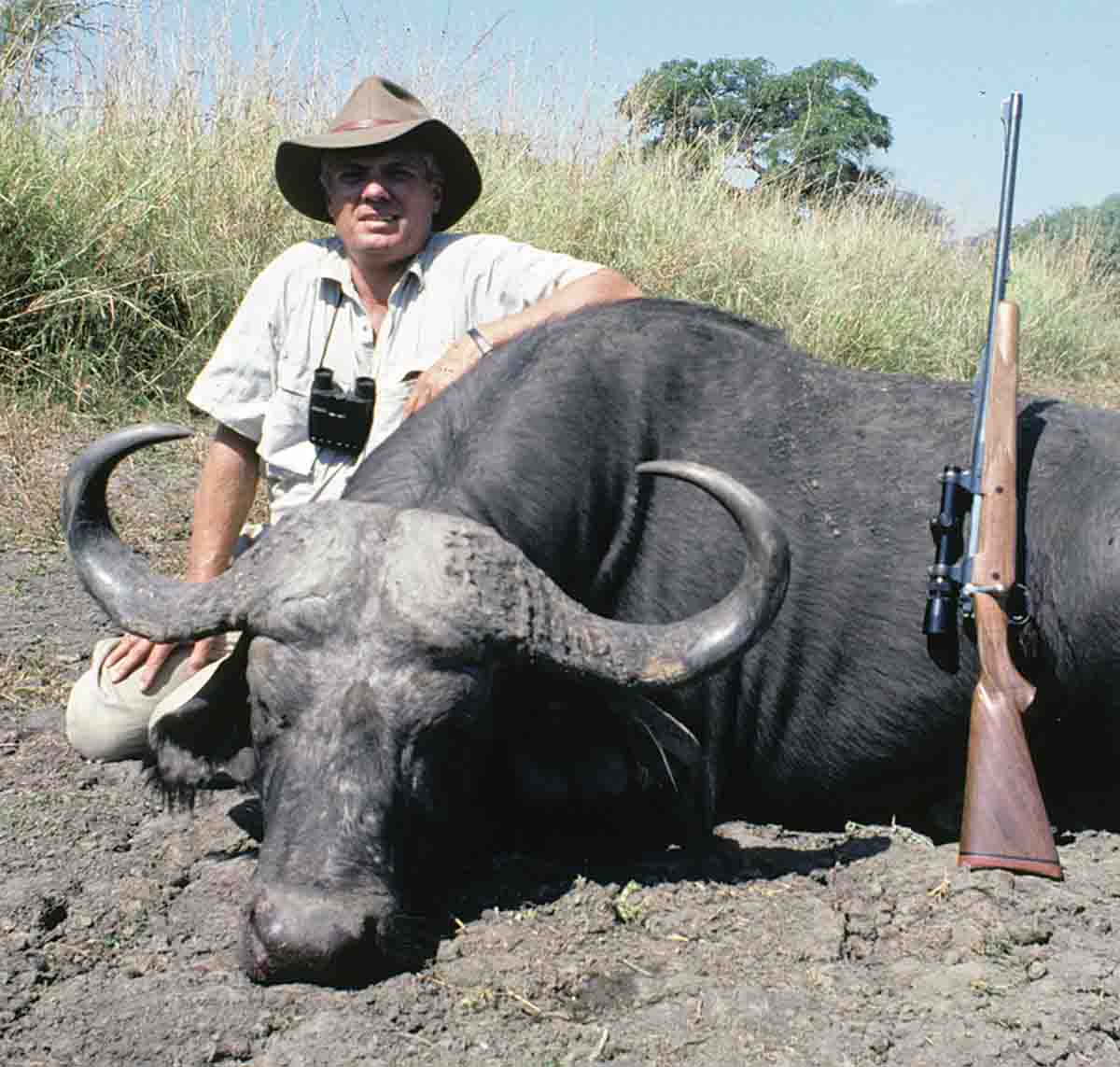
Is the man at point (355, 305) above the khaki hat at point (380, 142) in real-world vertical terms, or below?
below

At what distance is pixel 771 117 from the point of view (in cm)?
2095

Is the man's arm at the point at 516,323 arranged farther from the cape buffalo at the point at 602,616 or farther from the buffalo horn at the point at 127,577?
the buffalo horn at the point at 127,577

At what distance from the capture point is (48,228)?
7.64 m

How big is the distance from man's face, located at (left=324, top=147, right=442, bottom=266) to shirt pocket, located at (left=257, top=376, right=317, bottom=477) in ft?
1.85

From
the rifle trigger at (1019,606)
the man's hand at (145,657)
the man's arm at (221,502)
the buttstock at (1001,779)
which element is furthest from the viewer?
the man's arm at (221,502)

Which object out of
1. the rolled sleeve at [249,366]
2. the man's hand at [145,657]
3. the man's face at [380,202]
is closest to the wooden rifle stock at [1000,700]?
the man's face at [380,202]

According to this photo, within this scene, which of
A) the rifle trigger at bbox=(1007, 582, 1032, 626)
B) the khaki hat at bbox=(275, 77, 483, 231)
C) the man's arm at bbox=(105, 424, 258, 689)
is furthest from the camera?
Answer: the khaki hat at bbox=(275, 77, 483, 231)

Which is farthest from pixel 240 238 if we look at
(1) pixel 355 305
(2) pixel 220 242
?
(1) pixel 355 305

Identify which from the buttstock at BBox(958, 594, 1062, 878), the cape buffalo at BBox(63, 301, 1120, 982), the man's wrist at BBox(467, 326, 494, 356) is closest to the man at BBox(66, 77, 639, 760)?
the man's wrist at BBox(467, 326, 494, 356)

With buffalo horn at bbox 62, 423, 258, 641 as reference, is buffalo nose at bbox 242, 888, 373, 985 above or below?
below

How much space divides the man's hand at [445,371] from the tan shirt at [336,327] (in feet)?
1.62

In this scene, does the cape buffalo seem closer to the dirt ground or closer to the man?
the dirt ground

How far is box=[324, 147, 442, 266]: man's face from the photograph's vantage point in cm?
486

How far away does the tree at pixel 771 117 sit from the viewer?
527 inches
